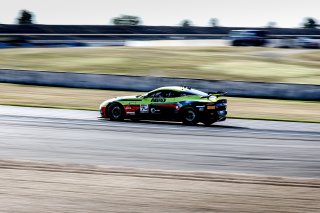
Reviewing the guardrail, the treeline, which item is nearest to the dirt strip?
the guardrail

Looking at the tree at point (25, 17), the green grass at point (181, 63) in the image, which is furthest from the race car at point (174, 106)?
the tree at point (25, 17)

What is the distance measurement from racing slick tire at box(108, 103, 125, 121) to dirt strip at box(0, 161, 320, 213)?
25.8 ft

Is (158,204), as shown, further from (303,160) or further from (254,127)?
(254,127)

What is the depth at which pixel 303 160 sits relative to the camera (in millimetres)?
13086

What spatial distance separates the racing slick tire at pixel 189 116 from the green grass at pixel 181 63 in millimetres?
16008

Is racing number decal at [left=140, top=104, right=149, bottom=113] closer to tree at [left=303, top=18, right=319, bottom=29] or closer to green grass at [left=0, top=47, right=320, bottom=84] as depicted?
green grass at [left=0, top=47, right=320, bottom=84]

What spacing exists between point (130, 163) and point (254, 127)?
24.0ft

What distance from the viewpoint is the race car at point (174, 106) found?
60.6ft

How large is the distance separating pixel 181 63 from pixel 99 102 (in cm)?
1638

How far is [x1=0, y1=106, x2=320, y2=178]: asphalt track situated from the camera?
12.4 meters

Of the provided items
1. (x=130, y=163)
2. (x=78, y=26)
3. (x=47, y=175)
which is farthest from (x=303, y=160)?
(x=78, y=26)

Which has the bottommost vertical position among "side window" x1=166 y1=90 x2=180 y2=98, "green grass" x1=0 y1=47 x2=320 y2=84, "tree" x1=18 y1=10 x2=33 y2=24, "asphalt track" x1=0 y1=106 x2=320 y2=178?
"asphalt track" x1=0 y1=106 x2=320 y2=178

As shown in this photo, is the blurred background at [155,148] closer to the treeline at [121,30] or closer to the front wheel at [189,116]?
the front wheel at [189,116]

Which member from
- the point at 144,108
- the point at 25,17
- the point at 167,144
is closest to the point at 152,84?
the point at 144,108
